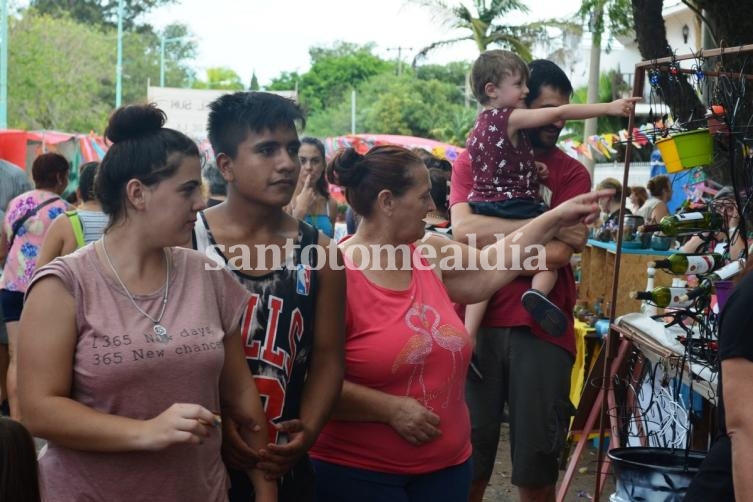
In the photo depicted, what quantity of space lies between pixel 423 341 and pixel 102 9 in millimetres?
70712

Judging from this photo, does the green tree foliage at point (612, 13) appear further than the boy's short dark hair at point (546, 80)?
Yes

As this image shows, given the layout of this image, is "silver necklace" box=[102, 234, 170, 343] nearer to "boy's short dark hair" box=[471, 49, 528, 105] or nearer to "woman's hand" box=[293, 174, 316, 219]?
"boy's short dark hair" box=[471, 49, 528, 105]

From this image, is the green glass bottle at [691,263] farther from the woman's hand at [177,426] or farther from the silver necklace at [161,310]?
the woman's hand at [177,426]

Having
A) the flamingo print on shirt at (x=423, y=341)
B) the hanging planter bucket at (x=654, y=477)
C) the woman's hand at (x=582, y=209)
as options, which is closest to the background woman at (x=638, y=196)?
the hanging planter bucket at (x=654, y=477)

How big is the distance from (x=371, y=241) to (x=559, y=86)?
1.62 metres

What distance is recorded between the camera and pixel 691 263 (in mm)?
4641

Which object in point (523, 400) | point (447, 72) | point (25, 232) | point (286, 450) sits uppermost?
point (447, 72)

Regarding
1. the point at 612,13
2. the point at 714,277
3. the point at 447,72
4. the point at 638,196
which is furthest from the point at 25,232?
the point at 447,72

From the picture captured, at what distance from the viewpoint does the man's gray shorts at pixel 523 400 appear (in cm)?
451

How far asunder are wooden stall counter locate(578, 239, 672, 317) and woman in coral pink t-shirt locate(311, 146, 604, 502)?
11.0 feet

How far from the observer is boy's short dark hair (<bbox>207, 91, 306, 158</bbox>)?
307cm

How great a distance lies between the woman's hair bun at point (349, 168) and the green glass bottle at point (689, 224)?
160cm

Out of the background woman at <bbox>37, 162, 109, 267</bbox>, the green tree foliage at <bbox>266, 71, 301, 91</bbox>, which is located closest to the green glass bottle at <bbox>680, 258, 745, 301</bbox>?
the background woman at <bbox>37, 162, 109, 267</bbox>

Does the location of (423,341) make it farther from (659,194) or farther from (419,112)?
(419,112)
